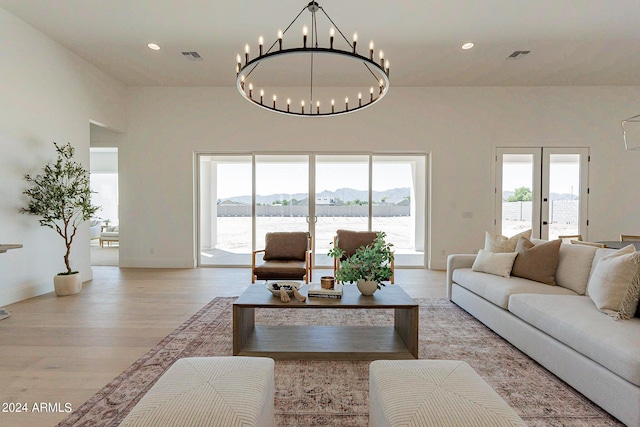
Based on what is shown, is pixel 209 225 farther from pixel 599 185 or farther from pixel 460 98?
pixel 599 185

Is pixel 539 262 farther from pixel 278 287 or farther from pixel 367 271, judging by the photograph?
pixel 278 287

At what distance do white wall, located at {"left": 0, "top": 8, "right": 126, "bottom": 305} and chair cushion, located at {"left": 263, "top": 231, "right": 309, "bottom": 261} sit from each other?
118 inches

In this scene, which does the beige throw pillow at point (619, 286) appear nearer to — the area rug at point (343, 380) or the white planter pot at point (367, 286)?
the area rug at point (343, 380)

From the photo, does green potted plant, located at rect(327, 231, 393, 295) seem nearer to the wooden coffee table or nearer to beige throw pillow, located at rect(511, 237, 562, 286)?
the wooden coffee table

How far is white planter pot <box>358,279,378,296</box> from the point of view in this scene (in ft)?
8.93

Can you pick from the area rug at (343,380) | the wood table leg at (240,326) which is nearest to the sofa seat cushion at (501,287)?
A: the area rug at (343,380)

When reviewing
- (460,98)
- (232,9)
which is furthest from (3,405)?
(460,98)

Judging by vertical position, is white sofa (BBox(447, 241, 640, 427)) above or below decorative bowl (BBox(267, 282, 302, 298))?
below

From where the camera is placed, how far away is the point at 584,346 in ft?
6.48

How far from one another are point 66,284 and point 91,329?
1.70m

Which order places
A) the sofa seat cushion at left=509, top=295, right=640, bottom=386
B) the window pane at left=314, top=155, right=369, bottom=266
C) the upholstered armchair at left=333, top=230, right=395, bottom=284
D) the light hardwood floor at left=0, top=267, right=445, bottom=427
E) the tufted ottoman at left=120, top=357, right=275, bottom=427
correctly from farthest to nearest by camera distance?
the window pane at left=314, top=155, right=369, bottom=266, the upholstered armchair at left=333, top=230, right=395, bottom=284, the light hardwood floor at left=0, top=267, right=445, bottom=427, the sofa seat cushion at left=509, top=295, right=640, bottom=386, the tufted ottoman at left=120, top=357, right=275, bottom=427

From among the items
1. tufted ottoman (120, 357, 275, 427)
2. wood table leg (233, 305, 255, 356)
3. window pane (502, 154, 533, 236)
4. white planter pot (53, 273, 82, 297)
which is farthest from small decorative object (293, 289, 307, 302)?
window pane (502, 154, 533, 236)

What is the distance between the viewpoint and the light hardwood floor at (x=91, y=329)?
206 centimetres

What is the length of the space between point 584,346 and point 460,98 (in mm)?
5221
